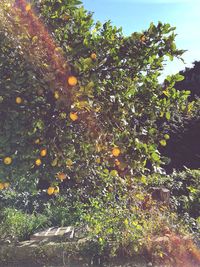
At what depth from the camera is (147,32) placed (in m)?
3.40

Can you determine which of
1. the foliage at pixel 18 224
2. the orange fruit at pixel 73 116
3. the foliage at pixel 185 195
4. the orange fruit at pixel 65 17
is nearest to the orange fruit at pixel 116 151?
the orange fruit at pixel 73 116

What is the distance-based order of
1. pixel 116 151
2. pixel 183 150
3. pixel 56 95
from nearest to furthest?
pixel 56 95 → pixel 116 151 → pixel 183 150

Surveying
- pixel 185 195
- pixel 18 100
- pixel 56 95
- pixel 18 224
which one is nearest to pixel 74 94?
pixel 56 95

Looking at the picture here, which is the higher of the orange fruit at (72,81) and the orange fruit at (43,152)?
the orange fruit at (72,81)

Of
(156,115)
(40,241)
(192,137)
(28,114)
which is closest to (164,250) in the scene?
(40,241)

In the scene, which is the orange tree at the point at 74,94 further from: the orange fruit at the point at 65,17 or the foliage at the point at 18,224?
the foliage at the point at 18,224

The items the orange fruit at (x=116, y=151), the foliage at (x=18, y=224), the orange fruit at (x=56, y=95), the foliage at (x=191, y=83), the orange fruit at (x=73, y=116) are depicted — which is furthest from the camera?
the foliage at (x=191, y=83)

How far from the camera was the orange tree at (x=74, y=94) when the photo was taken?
308 cm

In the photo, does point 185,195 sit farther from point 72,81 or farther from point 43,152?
point 72,81

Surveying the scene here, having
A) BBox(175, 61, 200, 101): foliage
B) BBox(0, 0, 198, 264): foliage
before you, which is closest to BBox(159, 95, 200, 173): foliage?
BBox(175, 61, 200, 101): foliage

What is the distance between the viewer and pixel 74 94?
3006 mm

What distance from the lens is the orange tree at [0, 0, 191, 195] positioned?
3.08 meters

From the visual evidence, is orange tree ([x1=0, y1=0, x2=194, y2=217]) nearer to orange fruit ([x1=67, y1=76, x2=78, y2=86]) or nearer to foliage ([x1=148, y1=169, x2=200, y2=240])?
orange fruit ([x1=67, y1=76, x2=78, y2=86])

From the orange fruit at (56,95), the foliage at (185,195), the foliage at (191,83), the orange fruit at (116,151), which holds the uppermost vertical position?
the foliage at (191,83)
